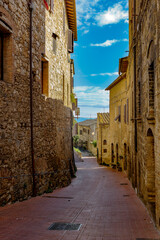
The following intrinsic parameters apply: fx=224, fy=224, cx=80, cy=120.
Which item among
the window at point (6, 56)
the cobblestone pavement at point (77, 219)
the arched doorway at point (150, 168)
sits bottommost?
the cobblestone pavement at point (77, 219)

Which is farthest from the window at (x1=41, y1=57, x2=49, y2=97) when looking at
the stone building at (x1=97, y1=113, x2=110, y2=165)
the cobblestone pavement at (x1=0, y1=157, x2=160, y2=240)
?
the stone building at (x1=97, y1=113, x2=110, y2=165)

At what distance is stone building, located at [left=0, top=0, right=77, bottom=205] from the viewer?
6.71m

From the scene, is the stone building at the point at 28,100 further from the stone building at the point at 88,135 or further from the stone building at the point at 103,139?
the stone building at the point at 88,135

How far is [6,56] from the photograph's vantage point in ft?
22.8

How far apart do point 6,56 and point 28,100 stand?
1.81 metres

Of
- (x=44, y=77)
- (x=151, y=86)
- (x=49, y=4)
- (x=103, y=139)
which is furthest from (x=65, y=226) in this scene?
(x=103, y=139)

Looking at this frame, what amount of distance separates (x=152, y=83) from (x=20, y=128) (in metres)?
4.59

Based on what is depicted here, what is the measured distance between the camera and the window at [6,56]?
6.91 meters

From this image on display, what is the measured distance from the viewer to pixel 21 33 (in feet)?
25.1

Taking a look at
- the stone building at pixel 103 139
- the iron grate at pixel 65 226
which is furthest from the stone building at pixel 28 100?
the stone building at pixel 103 139

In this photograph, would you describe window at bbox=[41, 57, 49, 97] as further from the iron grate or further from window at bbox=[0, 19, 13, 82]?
the iron grate

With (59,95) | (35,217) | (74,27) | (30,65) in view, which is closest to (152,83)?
(30,65)

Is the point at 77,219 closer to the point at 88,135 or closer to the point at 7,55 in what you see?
the point at 7,55

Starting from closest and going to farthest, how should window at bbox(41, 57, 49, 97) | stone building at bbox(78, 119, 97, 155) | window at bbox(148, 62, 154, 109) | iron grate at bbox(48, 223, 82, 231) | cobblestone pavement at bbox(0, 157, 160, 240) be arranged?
cobblestone pavement at bbox(0, 157, 160, 240) < iron grate at bbox(48, 223, 82, 231) < window at bbox(148, 62, 154, 109) < window at bbox(41, 57, 49, 97) < stone building at bbox(78, 119, 97, 155)
